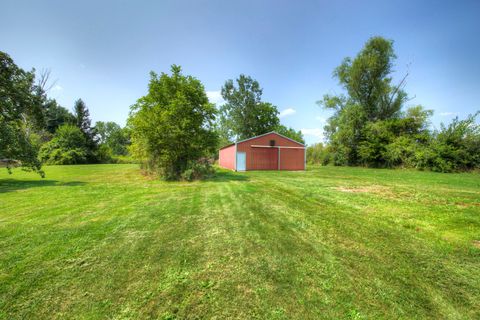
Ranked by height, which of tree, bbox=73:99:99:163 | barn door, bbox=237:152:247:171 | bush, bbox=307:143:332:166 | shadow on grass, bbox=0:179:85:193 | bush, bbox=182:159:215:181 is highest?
tree, bbox=73:99:99:163

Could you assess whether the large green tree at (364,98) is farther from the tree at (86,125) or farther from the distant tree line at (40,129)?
the tree at (86,125)

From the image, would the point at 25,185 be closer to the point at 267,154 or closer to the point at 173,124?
the point at 173,124

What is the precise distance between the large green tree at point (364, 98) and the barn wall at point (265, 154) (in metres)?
10.2

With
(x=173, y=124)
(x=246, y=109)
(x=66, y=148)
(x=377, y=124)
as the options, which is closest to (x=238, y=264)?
(x=173, y=124)

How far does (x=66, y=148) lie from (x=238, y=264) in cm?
3260

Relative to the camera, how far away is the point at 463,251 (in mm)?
2842

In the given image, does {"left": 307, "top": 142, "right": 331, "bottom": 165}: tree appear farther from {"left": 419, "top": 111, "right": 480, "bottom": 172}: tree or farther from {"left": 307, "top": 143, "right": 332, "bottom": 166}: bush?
{"left": 419, "top": 111, "right": 480, "bottom": 172}: tree

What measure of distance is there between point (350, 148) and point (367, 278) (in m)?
25.8

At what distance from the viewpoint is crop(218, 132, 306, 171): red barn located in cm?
1733

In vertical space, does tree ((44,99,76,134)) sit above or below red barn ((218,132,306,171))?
above

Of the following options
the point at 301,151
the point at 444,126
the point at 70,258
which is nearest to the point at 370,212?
the point at 70,258

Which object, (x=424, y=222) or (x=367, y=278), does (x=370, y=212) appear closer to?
(x=424, y=222)

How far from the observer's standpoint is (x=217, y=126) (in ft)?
51.0

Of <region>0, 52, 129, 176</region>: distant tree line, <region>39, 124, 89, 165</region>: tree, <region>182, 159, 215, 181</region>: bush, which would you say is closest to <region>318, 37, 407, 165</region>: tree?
<region>182, 159, 215, 181</region>: bush
